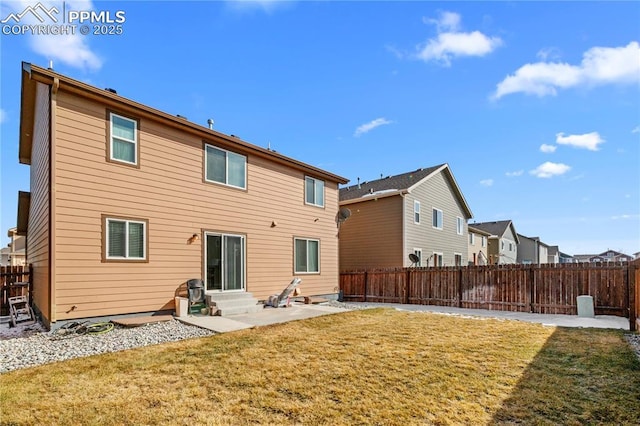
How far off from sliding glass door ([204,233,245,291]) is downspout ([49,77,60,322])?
11.4 ft

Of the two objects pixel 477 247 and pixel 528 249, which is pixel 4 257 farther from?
pixel 528 249

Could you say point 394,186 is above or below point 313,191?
above

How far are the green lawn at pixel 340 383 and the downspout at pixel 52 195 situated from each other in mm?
2511

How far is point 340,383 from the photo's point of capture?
4148 mm

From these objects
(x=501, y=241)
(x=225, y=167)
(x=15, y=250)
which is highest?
(x=225, y=167)

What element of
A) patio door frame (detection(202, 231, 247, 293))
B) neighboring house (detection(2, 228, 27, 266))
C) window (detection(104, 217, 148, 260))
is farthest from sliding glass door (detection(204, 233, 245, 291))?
neighboring house (detection(2, 228, 27, 266))

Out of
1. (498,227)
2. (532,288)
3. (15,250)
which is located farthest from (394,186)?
(15,250)

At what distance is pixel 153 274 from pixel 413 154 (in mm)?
19538

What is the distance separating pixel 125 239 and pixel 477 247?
26345mm

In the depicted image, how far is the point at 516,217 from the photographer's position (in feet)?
121

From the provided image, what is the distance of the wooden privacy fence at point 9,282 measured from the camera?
9664 millimetres

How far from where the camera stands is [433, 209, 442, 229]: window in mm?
19391

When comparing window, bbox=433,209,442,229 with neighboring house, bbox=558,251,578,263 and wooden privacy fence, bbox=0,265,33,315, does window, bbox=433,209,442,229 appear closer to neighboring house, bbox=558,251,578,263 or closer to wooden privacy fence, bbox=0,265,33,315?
wooden privacy fence, bbox=0,265,33,315

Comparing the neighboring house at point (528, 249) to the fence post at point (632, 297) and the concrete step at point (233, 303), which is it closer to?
the fence post at point (632, 297)
